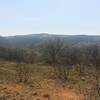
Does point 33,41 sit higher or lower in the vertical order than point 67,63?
lower

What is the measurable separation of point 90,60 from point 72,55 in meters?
2.44

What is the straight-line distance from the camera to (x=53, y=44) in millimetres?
21625

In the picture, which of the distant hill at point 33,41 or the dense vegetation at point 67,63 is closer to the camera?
the dense vegetation at point 67,63

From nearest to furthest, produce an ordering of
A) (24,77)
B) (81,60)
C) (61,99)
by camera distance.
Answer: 1. (61,99)
2. (24,77)
3. (81,60)

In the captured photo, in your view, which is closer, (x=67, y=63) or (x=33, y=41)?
(x=67, y=63)

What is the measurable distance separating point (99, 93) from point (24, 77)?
4.90 metres

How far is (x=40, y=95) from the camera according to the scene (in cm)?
609

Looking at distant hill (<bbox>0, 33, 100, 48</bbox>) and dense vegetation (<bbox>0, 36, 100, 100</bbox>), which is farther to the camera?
distant hill (<bbox>0, 33, 100, 48</bbox>)

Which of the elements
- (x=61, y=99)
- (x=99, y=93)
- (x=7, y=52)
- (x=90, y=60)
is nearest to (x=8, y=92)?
(x=61, y=99)

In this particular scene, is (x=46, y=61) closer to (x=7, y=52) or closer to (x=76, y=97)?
(x=7, y=52)

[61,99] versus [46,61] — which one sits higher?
[61,99]

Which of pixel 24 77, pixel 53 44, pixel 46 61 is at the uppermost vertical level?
pixel 53 44

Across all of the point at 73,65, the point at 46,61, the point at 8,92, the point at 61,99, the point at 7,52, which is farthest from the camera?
the point at 7,52

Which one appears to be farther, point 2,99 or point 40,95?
point 40,95
